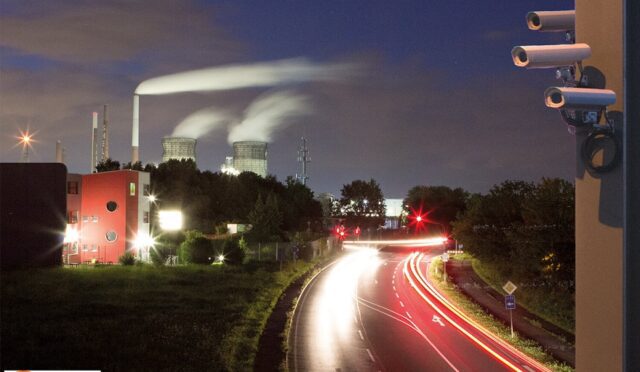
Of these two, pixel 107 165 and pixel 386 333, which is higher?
pixel 107 165

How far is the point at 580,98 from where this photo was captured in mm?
4176

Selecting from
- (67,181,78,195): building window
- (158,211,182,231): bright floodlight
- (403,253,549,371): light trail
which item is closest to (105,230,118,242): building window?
(67,181,78,195): building window

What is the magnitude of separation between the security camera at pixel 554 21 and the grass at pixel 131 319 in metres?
17.1

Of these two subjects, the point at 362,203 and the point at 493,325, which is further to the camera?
the point at 362,203

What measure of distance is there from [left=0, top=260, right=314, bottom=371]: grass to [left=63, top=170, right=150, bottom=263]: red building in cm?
1861

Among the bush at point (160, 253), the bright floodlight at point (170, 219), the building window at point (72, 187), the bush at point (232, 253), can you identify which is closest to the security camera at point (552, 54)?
the bush at point (232, 253)

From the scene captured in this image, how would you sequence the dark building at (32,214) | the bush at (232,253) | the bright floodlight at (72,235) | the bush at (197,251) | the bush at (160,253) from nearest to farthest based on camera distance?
the dark building at (32,214) < the bush at (197,251) < the bush at (232,253) < the bush at (160,253) < the bright floodlight at (72,235)

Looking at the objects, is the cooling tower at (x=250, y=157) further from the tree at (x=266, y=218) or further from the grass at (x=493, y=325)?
the grass at (x=493, y=325)

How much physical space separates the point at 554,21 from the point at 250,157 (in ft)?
505

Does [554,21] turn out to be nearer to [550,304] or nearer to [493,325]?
[493,325]

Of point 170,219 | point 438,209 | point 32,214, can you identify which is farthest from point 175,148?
point 32,214

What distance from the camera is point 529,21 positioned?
4.95 meters

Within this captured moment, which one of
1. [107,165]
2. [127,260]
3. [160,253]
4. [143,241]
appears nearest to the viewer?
[127,260]

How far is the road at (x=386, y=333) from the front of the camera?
932 inches
